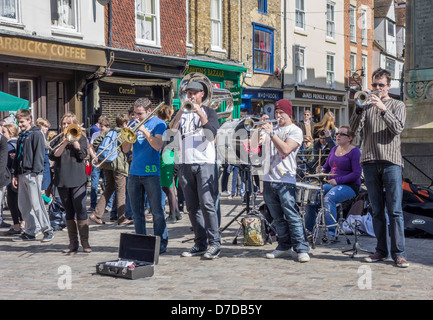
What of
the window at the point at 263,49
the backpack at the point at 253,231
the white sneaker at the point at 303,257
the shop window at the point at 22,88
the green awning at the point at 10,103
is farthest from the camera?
the window at the point at 263,49

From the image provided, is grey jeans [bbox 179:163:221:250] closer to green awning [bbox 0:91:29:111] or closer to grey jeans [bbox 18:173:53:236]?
grey jeans [bbox 18:173:53:236]

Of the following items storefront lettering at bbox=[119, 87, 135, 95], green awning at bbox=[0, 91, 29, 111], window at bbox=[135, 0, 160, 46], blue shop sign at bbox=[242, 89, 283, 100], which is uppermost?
window at bbox=[135, 0, 160, 46]

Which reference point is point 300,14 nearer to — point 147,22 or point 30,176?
point 147,22

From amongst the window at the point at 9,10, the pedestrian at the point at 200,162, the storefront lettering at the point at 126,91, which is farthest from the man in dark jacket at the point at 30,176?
the storefront lettering at the point at 126,91

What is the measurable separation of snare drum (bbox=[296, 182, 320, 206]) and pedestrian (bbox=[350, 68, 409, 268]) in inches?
39.5

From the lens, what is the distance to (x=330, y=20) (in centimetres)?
3284

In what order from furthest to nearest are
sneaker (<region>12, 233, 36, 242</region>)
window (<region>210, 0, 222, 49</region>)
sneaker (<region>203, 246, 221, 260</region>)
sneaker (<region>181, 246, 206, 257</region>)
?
window (<region>210, 0, 222, 49</region>) → sneaker (<region>12, 233, 36, 242</region>) → sneaker (<region>181, 246, 206, 257</region>) → sneaker (<region>203, 246, 221, 260</region>)

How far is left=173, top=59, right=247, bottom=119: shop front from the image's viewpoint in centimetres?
2238

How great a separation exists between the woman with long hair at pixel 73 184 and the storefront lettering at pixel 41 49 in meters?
8.20

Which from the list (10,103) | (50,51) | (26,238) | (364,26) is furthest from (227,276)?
(364,26)

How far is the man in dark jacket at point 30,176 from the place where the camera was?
27.5 ft

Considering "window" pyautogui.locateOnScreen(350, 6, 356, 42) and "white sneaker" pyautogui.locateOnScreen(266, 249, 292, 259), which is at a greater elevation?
"window" pyautogui.locateOnScreen(350, 6, 356, 42)

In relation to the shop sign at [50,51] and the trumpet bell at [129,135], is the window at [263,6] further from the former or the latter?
the trumpet bell at [129,135]

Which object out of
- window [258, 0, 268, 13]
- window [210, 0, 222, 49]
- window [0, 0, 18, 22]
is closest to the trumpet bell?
window [0, 0, 18, 22]
